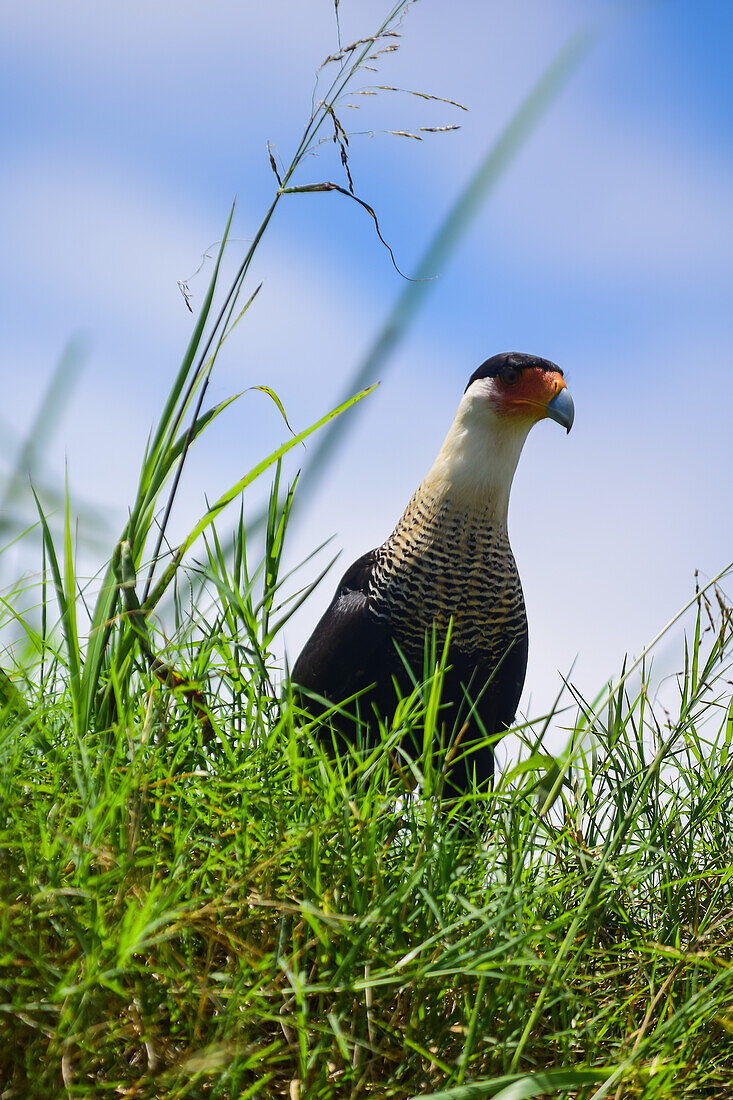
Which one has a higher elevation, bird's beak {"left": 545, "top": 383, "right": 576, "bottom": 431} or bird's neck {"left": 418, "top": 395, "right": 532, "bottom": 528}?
bird's beak {"left": 545, "top": 383, "right": 576, "bottom": 431}

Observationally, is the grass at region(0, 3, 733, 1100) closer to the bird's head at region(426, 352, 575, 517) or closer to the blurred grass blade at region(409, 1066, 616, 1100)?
the blurred grass blade at region(409, 1066, 616, 1100)

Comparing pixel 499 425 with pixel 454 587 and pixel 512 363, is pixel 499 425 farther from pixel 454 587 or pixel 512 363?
pixel 454 587

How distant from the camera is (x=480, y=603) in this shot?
2.60 m

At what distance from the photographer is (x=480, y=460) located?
268cm

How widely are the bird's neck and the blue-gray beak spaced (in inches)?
3.8

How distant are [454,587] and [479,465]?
13.9 inches

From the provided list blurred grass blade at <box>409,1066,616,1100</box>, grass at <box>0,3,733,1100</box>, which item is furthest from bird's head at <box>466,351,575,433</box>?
blurred grass blade at <box>409,1066,616,1100</box>

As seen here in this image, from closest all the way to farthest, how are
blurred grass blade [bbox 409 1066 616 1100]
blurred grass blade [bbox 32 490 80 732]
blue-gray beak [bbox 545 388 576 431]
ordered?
1. blurred grass blade [bbox 409 1066 616 1100]
2. blurred grass blade [bbox 32 490 80 732]
3. blue-gray beak [bbox 545 388 576 431]

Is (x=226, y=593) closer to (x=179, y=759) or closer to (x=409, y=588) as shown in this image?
(x=179, y=759)

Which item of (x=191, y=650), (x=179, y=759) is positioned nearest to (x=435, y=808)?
(x=179, y=759)

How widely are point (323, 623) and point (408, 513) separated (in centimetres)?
41

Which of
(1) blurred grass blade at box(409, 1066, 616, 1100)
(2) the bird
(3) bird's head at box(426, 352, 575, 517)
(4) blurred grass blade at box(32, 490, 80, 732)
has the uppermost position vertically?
(3) bird's head at box(426, 352, 575, 517)

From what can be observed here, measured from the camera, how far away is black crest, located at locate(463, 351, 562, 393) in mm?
2713

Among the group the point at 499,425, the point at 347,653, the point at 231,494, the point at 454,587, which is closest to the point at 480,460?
the point at 499,425
